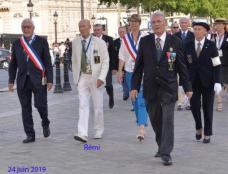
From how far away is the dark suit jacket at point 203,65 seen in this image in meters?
10.0

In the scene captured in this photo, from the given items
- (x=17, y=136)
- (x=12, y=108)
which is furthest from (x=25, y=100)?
(x=12, y=108)

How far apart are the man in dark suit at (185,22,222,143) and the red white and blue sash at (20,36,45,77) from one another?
2.26m

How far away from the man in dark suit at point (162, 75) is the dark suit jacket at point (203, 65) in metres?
1.37

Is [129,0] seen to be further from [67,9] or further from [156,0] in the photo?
[67,9]

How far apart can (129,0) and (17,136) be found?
4085cm

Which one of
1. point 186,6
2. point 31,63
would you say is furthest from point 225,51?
point 186,6

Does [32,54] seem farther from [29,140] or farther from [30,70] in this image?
[29,140]

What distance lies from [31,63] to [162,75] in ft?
9.00

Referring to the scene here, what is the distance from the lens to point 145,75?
8.70 meters

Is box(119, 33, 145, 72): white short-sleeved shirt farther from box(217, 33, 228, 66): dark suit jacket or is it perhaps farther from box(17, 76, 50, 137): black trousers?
box(217, 33, 228, 66): dark suit jacket

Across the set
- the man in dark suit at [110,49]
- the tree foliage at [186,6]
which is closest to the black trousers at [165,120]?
the man in dark suit at [110,49]

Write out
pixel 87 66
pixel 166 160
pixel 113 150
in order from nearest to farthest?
1. pixel 166 160
2. pixel 113 150
3. pixel 87 66

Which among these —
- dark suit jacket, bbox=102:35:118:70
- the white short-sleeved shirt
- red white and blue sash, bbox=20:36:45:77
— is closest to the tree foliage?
dark suit jacket, bbox=102:35:118:70

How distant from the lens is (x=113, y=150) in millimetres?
9742
